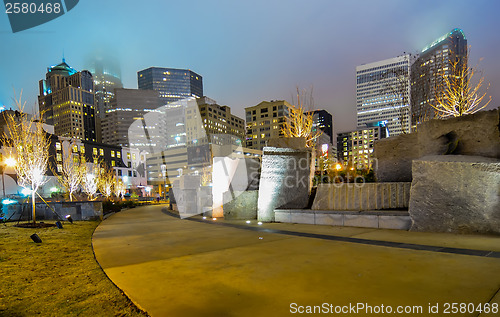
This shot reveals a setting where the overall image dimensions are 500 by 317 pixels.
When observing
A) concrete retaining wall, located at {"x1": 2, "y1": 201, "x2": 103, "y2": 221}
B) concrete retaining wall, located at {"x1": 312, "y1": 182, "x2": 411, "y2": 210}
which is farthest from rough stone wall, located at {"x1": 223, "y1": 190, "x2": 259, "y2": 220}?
concrete retaining wall, located at {"x1": 2, "y1": 201, "x2": 103, "y2": 221}

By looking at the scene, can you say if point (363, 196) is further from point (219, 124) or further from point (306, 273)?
point (219, 124)

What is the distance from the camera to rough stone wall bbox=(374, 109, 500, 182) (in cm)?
761

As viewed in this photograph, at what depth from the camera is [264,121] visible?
4695 inches

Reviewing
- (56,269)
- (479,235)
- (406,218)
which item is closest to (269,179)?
(406,218)

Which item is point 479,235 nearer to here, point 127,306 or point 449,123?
point 449,123

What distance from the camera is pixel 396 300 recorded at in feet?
10.2

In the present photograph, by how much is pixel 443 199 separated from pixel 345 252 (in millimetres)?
3553

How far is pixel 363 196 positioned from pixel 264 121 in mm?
111625

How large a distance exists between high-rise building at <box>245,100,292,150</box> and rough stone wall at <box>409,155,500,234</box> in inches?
4181

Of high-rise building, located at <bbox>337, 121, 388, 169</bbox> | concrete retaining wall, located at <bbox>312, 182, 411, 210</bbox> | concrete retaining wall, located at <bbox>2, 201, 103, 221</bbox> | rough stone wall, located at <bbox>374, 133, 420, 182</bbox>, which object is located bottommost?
concrete retaining wall, located at <bbox>2, 201, 103, 221</bbox>

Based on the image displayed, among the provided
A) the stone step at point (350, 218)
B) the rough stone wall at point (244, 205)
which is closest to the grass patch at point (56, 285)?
the rough stone wall at point (244, 205)

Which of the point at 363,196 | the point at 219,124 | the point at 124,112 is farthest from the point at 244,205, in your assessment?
the point at 124,112

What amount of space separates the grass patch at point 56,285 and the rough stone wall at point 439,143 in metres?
9.54

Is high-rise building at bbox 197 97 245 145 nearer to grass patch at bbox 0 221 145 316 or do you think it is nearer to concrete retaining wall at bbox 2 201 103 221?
concrete retaining wall at bbox 2 201 103 221
